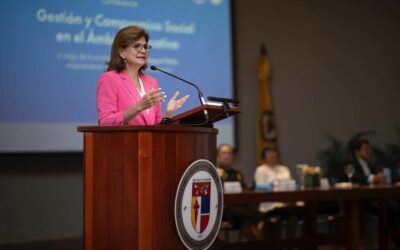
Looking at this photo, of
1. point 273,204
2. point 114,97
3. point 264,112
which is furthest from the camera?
point 264,112

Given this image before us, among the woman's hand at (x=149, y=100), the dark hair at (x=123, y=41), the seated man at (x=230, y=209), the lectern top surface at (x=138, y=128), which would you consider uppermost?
the dark hair at (x=123, y=41)

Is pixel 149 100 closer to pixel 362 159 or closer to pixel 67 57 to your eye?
pixel 67 57

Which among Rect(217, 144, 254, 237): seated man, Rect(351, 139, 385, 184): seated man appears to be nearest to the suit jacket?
Rect(351, 139, 385, 184): seated man

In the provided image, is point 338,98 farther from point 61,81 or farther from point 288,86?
point 61,81

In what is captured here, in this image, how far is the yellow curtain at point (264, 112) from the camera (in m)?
6.65

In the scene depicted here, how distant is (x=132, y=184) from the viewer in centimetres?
224

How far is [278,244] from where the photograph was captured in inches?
195

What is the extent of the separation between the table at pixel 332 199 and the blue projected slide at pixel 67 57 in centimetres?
145

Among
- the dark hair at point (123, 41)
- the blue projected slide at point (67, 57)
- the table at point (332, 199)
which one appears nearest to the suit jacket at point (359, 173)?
the table at point (332, 199)

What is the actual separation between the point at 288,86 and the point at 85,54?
2.53 meters

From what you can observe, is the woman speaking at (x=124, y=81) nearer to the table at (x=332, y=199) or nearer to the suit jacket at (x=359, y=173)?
the table at (x=332, y=199)

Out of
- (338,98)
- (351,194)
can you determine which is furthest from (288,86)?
(351,194)

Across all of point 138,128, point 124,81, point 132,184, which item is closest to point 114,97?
point 124,81

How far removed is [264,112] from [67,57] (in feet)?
7.76
